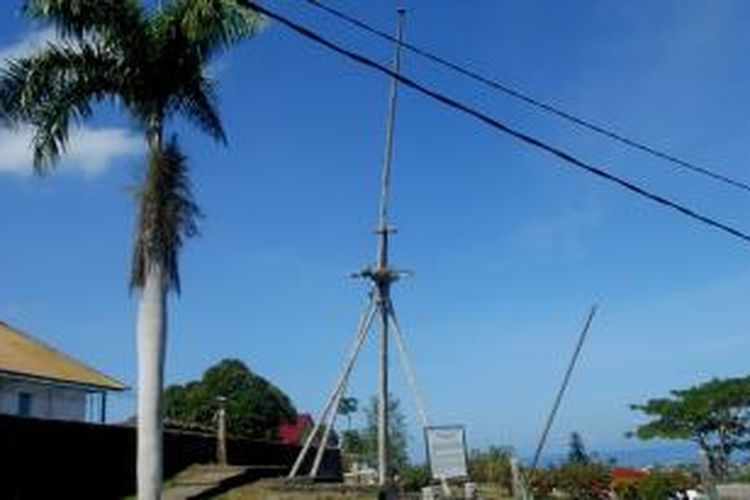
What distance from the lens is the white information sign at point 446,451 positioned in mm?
Result: 24281

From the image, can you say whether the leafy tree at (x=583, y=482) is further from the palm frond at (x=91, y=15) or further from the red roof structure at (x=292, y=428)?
the red roof structure at (x=292, y=428)

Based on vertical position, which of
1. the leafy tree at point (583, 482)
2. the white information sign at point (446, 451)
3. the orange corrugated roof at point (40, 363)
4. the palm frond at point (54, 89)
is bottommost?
the leafy tree at point (583, 482)

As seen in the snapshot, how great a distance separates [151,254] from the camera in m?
21.9

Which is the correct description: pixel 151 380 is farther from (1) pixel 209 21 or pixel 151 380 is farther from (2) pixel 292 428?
(2) pixel 292 428

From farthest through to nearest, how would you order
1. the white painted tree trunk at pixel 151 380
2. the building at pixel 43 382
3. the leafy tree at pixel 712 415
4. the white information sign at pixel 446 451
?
the leafy tree at pixel 712 415
the building at pixel 43 382
the white information sign at pixel 446 451
the white painted tree trunk at pixel 151 380

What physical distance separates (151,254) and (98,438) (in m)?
4.40

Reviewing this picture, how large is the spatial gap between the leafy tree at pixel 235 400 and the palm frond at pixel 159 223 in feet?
163

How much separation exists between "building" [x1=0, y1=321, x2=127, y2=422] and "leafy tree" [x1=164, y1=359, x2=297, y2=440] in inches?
1264

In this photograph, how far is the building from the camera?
34.6m

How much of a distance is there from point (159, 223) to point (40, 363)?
15948mm

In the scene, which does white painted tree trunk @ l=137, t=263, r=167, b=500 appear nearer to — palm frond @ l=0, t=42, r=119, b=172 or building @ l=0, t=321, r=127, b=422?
palm frond @ l=0, t=42, r=119, b=172

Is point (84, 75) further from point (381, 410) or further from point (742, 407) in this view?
point (742, 407)

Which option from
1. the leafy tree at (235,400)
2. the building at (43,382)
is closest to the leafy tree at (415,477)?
the building at (43,382)

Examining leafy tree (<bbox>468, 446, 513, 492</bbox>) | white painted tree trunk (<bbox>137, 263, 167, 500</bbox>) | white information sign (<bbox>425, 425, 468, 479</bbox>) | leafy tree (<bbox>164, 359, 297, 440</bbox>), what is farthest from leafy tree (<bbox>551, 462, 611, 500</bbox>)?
leafy tree (<bbox>164, 359, 297, 440</bbox>)
